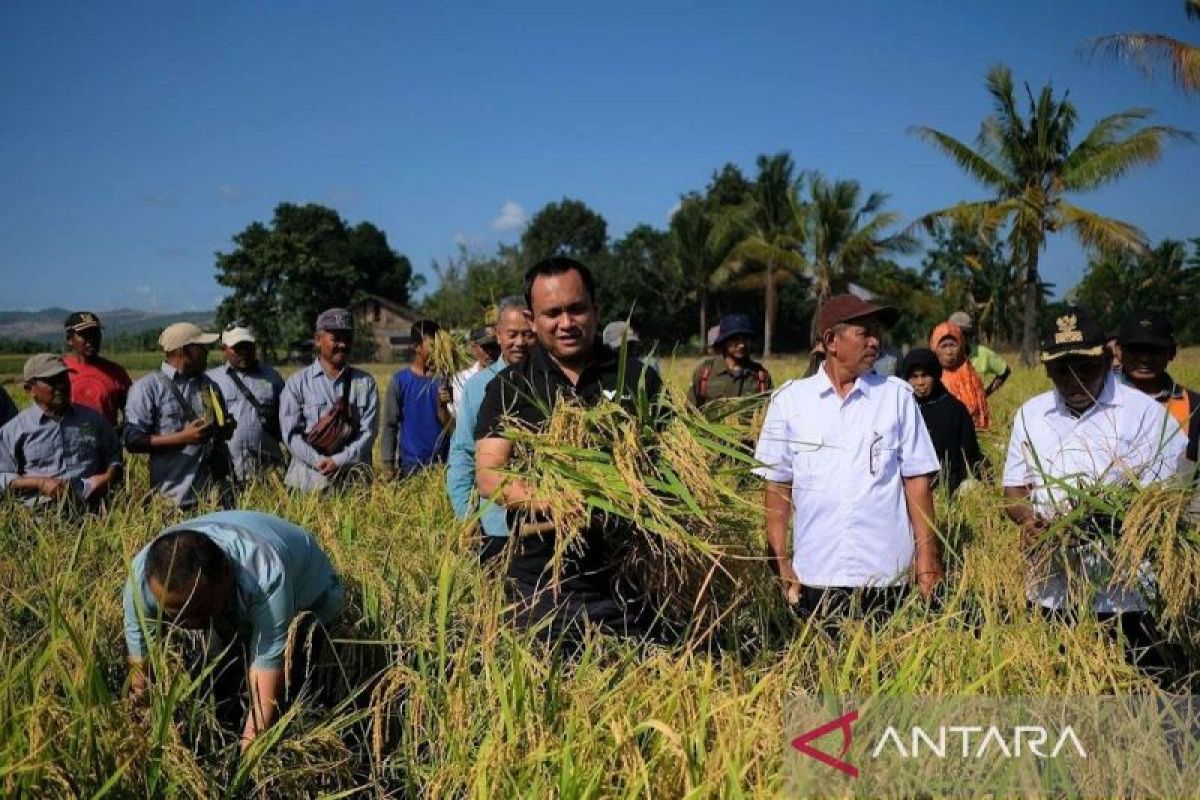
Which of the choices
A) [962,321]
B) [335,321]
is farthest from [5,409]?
[962,321]

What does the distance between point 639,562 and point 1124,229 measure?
76.0 ft

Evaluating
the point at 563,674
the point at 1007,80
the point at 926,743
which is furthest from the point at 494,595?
the point at 1007,80

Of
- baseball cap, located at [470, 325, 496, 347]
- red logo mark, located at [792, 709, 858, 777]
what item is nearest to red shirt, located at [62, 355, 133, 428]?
baseball cap, located at [470, 325, 496, 347]

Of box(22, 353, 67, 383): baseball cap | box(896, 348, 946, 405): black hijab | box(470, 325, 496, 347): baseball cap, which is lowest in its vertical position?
box(896, 348, 946, 405): black hijab

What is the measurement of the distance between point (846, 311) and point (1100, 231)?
22.3 metres

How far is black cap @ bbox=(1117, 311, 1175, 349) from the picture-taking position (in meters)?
3.43

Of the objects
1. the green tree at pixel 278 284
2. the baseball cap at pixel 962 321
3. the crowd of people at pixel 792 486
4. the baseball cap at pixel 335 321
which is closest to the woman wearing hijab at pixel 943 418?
the crowd of people at pixel 792 486

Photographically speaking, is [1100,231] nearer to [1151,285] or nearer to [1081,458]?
[1081,458]

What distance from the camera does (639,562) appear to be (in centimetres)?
225

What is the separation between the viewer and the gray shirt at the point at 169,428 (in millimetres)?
4566

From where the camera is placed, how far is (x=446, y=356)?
544 cm

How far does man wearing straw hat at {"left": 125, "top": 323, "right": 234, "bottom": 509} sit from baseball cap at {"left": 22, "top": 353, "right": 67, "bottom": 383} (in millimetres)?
363

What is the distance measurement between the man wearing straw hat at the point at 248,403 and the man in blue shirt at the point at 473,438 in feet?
7.39

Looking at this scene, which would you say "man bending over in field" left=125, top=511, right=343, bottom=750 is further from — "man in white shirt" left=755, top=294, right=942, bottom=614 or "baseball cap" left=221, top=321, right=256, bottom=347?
"baseball cap" left=221, top=321, right=256, bottom=347
